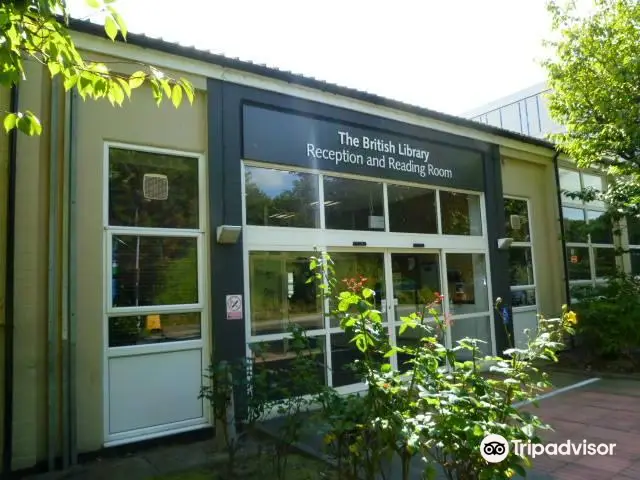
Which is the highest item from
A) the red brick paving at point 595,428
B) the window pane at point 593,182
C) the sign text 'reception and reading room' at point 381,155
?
the window pane at point 593,182

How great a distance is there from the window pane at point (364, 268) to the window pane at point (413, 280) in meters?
0.23

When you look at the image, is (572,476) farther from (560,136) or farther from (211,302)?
(560,136)

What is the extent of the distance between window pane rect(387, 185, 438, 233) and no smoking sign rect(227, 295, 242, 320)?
2.83 meters

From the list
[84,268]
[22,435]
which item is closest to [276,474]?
[22,435]

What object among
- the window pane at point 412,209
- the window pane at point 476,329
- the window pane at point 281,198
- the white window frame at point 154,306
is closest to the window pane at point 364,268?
the window pane at point 412,209

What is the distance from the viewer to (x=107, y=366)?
4.76 m

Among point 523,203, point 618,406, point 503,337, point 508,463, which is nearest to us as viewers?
point 508,463

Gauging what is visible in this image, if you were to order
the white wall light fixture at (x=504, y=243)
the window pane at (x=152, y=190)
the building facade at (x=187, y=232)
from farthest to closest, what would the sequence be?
1. the white wall light fixture at (x=504, y=243)
2. the window pane at (x=152, y=190)
3. the building facade at (x=187, y=232)

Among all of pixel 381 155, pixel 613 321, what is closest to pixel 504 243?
pixel 613 321

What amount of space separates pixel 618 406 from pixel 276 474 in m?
4.66

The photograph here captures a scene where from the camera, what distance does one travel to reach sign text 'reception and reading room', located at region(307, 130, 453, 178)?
6.70 m

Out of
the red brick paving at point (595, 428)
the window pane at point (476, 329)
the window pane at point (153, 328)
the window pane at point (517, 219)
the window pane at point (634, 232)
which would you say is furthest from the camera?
the window pane at point (634, 232)

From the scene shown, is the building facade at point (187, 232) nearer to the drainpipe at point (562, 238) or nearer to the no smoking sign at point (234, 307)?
the no smoking sign at point (234, 307)

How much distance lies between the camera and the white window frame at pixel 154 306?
4770 mm
